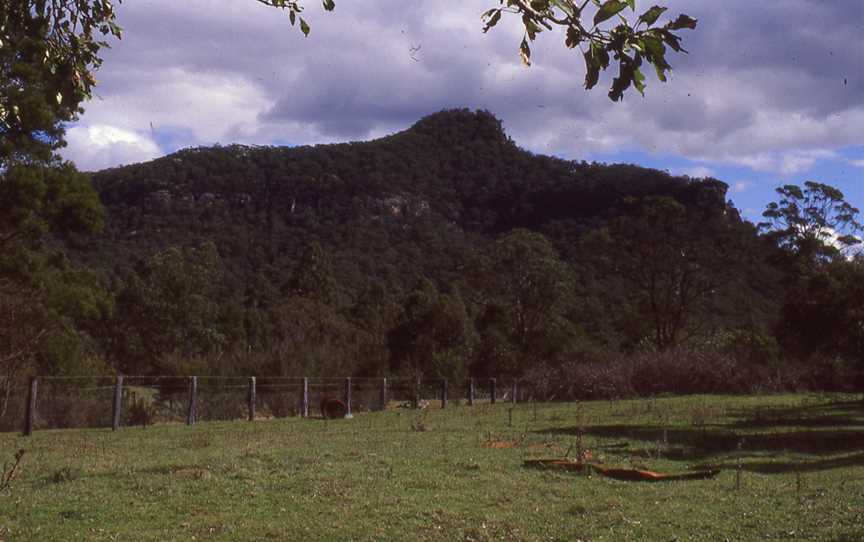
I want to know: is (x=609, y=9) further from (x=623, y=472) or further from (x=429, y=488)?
(x=623, y=472)

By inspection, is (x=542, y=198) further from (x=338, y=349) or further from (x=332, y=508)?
(x=332, y=508)

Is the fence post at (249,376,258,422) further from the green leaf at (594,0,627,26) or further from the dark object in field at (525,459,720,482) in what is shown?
the green leaf at (594,0,627,26)

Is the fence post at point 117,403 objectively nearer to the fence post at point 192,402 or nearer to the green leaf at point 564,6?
the fence post at point 192,402

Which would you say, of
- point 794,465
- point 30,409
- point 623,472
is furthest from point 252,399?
point 623,472

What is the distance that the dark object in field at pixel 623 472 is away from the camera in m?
11.4

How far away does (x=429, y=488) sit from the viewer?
10.3m

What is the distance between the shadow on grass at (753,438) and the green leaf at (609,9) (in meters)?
9.26

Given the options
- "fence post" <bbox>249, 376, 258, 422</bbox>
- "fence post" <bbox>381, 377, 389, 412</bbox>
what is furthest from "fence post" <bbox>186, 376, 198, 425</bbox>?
"fence post" <bbox>381, 377, 389, 412</bbox>

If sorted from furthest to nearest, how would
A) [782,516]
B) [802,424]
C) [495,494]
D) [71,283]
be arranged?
1. [71,283]
2. [802,424]
3. [495,494]
4. [782,516]

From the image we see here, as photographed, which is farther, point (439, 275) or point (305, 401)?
point (439, 275)

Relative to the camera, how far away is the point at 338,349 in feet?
115

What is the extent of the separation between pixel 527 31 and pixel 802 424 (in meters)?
18.8

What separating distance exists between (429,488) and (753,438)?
9.24m

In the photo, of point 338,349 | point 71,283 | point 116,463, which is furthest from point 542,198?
point 116,463
